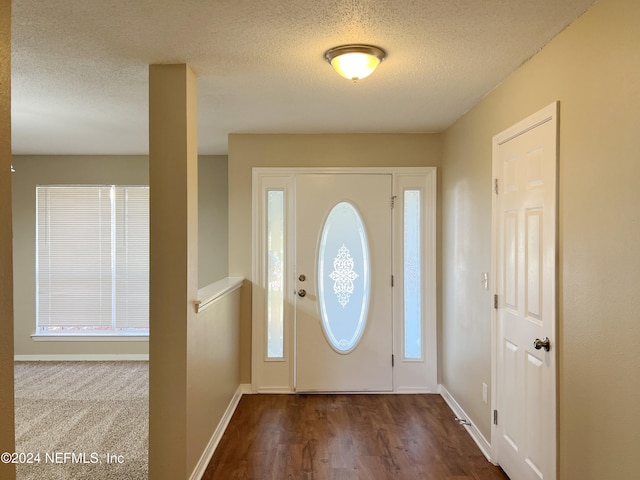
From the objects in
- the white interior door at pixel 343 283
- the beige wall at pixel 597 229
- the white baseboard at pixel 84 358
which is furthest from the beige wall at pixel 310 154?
the white baseboard at pixel 84 358

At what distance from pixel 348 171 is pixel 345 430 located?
2153mm

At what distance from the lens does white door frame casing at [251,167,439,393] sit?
158 inches

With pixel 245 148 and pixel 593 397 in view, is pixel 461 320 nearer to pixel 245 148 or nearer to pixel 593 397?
pixel 593 397

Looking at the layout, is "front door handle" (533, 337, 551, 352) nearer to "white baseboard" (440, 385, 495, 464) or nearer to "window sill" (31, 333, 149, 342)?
"white baseboard" (440, 385, 495, 464)

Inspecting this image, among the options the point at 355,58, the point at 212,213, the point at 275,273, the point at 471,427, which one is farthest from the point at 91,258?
the point at 471,427

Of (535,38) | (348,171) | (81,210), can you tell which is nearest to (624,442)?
(535,38)

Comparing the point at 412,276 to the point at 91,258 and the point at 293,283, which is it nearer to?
the point at 293,283

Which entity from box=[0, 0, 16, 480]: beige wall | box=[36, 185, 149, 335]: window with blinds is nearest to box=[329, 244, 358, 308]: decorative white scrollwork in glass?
box=[36, 185, 149, 335]: window with blinds

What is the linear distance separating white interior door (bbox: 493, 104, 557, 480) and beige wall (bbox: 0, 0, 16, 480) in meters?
2.05

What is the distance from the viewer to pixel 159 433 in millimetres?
2375

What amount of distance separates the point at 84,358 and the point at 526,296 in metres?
4.80

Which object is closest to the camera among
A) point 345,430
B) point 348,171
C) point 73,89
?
point 73,89

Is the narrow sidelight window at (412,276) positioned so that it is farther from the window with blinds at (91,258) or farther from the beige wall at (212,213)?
the window with blinds at (91,258)

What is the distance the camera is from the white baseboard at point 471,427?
286cm
